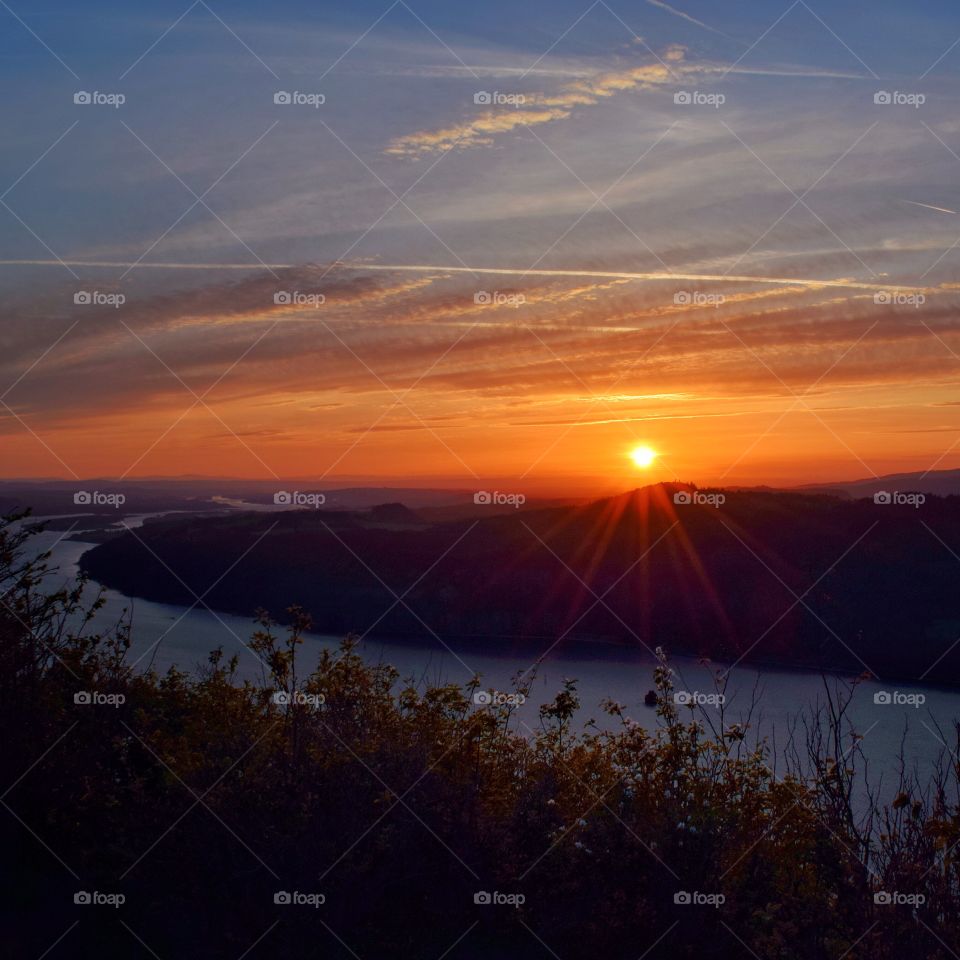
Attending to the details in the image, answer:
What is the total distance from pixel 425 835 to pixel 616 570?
42.1 m

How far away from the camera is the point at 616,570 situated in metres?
46.8

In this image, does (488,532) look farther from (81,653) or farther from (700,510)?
(81,653)

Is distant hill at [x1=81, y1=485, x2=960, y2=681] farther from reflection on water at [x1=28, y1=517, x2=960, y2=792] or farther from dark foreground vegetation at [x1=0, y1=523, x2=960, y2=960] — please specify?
dark foreground vegetation at [x1=0, y1=523, x2=960, y2=960]

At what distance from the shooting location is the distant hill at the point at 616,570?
40.6 metres

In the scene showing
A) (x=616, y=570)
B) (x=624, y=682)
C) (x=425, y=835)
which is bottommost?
(x=425, y=835)

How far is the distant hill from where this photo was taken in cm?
4059

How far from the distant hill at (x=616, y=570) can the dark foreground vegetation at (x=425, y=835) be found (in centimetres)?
3138

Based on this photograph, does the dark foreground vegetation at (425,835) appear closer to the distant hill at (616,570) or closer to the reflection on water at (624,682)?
A: the reflection on water at (624,682)

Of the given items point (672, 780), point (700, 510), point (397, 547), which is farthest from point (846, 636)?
point (672, 780)

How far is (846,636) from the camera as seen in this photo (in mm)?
42250

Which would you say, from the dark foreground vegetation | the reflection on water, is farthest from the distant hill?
the dark foreground vegetation

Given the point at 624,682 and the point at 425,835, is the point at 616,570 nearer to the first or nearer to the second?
the point at 624,682

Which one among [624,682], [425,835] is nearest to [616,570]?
[624,682]

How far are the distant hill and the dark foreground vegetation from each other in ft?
103
